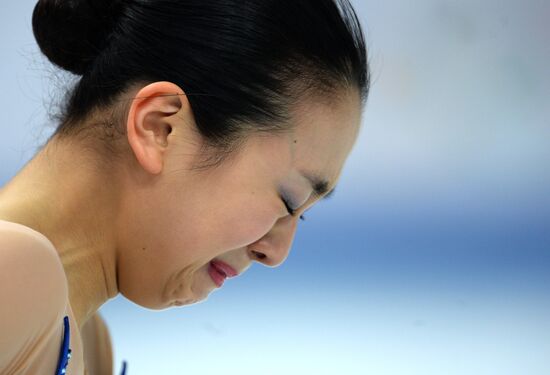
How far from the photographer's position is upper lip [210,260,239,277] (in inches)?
46.6

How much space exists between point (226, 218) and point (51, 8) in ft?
1.14

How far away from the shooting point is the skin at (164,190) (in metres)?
1.05

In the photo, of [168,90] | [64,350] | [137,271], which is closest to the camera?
[64,350]

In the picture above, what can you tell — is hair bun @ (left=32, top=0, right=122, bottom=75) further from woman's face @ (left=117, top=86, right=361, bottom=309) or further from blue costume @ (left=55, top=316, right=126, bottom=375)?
blue costume @ (left=55, top=316, right=126, bottom=375)

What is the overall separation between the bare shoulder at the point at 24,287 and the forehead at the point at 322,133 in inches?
13.5

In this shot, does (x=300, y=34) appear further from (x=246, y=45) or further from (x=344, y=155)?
(x=344, y=155)

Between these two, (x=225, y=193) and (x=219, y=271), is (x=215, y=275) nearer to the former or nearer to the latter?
(x=219, y=271)

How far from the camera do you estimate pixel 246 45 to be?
105 cm

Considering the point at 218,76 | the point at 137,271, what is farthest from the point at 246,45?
the point at 137,271

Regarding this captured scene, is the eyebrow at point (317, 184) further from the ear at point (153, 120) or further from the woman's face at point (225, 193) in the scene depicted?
the ear at point (153, 120)

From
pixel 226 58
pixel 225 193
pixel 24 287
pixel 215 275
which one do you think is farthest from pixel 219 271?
pixel 24 287

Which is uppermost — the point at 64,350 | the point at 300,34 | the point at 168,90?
the point at 300,34

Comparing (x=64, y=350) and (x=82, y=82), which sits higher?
(x=82, y=82)

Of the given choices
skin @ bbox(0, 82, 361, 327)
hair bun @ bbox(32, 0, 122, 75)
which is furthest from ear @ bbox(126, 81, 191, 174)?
hair bun @ bbox(32, 0, 122, 75)
